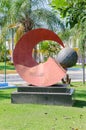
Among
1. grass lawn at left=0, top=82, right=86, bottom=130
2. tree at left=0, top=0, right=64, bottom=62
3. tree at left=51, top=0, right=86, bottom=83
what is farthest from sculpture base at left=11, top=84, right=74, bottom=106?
tree at left=0, top=0, right=64, bottom=62

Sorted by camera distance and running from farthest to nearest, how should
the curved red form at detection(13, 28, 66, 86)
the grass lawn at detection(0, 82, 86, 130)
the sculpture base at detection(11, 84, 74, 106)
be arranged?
the curved red form at detection(13, 28, 66, 86) → the sculpture base at detection(11, 84, 74, 106) → the grass lawn at detection(0, 82, 86, 130)

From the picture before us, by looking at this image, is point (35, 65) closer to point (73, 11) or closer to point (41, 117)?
point (41, 117)

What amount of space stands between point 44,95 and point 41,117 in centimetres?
225

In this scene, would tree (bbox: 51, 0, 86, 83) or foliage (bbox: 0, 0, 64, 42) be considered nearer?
tree (bbox: 51, 0, 86, 83)

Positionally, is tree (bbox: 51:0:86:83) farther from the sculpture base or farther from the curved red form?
the curved red form

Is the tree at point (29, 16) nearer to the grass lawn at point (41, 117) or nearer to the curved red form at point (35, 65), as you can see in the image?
the curved red form at point (35, 65)

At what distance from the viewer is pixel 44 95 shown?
9828mm

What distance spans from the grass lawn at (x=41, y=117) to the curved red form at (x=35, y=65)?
1234 millimetres

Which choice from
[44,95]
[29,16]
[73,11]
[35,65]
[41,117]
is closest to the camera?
[73,11]

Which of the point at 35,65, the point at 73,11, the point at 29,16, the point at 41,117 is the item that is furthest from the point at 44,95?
the point at 29,16

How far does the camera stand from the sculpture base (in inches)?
380

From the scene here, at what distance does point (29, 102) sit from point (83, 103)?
165 cm

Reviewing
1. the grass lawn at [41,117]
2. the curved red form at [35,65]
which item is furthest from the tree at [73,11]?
the curved red form at [35,65]

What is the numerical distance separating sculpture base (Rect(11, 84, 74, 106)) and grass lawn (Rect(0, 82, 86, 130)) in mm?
298
